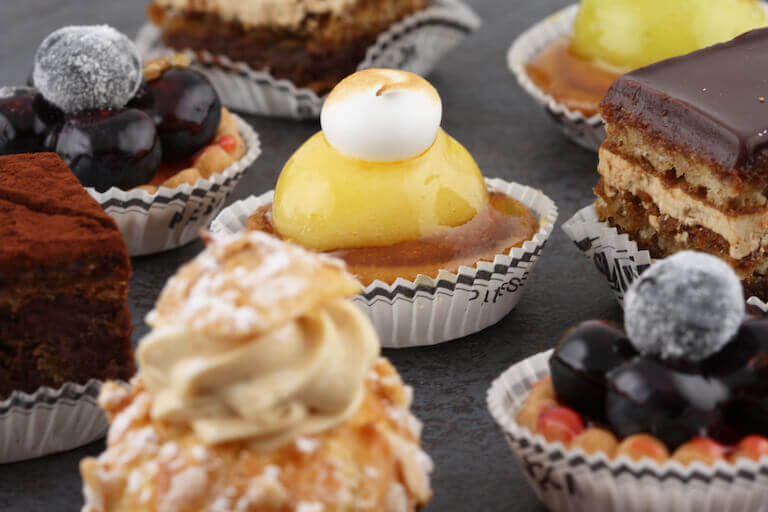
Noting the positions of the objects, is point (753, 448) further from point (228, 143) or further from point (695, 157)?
point (228, 143)

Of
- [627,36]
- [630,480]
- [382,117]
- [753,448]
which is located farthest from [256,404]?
[627,36]

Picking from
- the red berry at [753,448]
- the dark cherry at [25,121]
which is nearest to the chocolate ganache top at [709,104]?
the red berry at [753,448]

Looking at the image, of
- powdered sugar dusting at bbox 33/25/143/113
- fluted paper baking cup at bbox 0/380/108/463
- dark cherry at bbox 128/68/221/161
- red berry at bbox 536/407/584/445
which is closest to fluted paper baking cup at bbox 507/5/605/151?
dark cherry at bbox 128/68/221/161

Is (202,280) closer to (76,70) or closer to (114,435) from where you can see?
(114,435)

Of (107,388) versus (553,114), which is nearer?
(107,388)

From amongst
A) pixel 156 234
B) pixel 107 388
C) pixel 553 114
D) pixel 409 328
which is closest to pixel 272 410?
pixel 107 388

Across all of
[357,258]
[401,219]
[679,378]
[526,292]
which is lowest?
[526,292]
